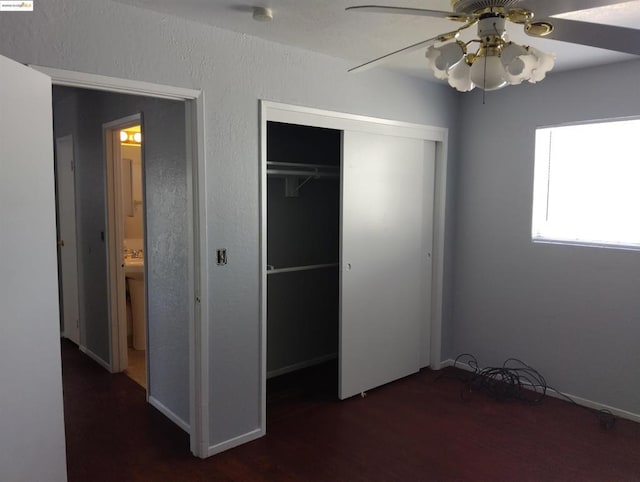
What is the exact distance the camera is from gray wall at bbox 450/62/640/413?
3.27 meters

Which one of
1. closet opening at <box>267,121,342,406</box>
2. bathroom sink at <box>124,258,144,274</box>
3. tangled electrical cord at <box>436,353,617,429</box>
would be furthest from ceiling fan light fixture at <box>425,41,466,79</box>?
bathroom sink at <box>124,258,144,274</box>

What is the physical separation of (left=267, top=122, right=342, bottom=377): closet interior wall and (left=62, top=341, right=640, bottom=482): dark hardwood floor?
0.52 metres

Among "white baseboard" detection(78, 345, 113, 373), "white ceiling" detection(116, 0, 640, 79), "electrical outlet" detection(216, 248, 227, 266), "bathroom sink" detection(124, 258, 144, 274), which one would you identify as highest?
"white ceiling" detection(116, 0, 640, 79)

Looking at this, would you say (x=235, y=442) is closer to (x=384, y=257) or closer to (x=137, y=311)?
(x=384, y=257)

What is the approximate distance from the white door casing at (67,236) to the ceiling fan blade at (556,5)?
3939 mm

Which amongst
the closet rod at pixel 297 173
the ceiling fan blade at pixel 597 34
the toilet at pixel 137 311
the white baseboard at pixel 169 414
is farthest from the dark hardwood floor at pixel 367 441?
the ceiling fan blade at pixel 597 34

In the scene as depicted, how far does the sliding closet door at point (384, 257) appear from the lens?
11.3 feet

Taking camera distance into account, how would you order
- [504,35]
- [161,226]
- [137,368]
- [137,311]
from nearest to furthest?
[504,35]
[161,226]
[137,368]
[137,311]

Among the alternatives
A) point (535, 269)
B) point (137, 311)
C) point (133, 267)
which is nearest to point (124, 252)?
point (133, 267)

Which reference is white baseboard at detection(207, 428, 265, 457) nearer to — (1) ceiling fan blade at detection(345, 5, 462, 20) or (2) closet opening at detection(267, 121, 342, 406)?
(2) closet opening at detection(267, 121, 342, 406)

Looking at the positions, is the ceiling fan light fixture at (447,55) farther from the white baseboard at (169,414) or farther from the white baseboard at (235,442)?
the white baseboard at (169,414)

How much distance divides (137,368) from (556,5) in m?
3.81

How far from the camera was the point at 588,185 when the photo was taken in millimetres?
3455

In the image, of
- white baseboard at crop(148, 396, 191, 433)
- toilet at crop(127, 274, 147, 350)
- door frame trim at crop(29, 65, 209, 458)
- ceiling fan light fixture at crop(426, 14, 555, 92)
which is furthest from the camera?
toilet at crop(127, 274, 147, 350)
